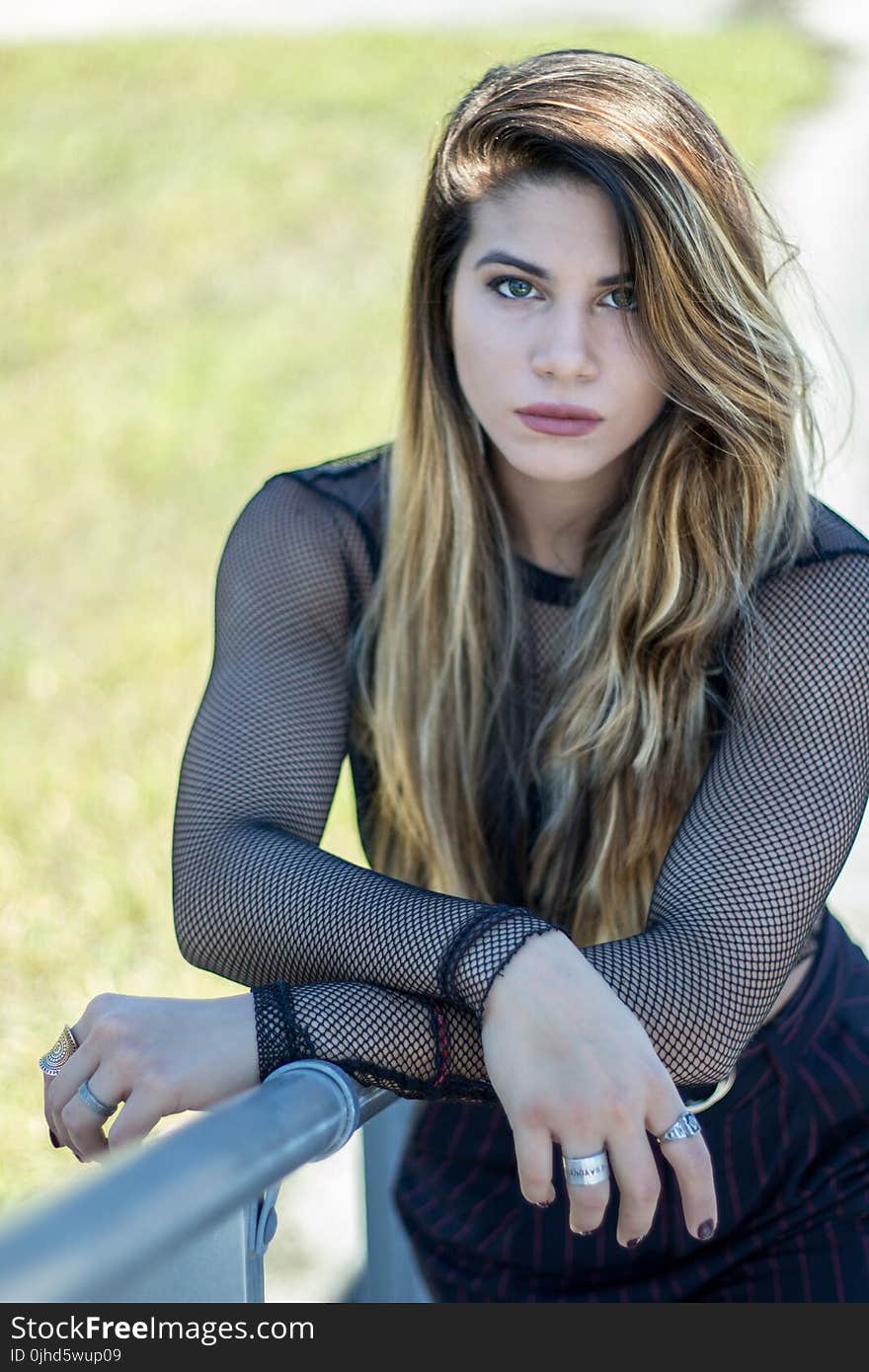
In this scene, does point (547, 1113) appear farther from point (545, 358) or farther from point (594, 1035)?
point (545, 358)

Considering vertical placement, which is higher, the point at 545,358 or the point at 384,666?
the point at 545,358

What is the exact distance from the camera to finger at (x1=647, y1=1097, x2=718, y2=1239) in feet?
4.05

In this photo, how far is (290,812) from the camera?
1.79 m

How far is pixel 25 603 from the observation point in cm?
602

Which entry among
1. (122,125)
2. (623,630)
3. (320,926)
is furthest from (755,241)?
(122,125)

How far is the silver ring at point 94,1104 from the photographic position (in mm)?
1293

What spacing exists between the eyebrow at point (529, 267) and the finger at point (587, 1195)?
0.97 m

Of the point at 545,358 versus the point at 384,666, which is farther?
the point at 384,666

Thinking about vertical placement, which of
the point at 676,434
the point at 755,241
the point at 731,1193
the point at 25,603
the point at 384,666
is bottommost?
the point at 25,603

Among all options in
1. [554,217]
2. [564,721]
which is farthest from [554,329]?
[564,721]

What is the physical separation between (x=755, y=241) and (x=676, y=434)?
0.80ft

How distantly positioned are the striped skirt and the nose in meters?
0.80
